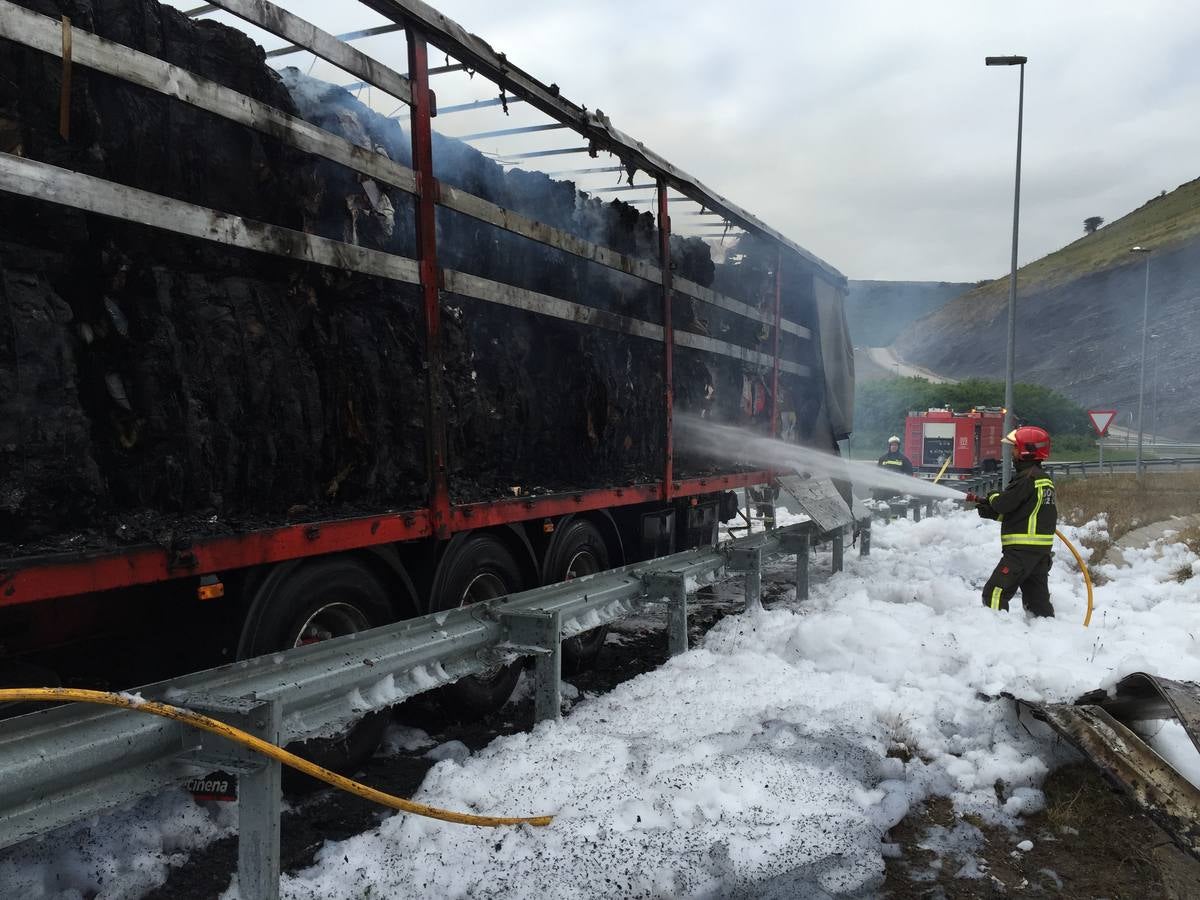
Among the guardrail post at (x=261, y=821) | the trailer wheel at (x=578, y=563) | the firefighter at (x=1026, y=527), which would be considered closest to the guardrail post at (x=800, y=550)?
the firefighter at (x=1026, y=527)

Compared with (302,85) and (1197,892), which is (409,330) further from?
(1197,892)

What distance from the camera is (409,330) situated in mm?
4441

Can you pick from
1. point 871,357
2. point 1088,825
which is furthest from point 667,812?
point 871,357

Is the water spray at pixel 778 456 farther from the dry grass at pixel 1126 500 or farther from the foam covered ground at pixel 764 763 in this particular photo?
the dry grass at pixel 1126 500

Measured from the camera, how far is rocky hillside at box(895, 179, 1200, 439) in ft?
226

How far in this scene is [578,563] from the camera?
21.6ft

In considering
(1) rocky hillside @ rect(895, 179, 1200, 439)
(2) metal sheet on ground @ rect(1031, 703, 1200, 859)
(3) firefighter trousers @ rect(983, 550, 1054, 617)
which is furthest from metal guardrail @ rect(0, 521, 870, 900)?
(1) rocky hillside @ rect(895, 179, 1200, 439)

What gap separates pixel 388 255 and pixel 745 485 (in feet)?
17.7

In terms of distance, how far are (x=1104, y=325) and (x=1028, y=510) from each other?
82.3 m

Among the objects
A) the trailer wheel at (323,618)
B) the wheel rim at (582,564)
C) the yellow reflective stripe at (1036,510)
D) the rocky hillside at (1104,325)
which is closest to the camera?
the trailer wheel at (323,618)

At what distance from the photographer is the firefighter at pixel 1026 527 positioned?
23.1ft

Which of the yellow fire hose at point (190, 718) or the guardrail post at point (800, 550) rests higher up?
the yellow fire hose at point (190, 718)

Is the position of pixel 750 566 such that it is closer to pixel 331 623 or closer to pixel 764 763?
pixel 764 763

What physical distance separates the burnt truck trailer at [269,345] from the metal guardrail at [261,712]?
0.45 m
